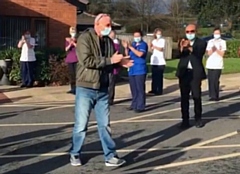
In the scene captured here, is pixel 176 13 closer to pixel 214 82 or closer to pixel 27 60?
pixel 27 60

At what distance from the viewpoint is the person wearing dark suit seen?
1009 centimetres

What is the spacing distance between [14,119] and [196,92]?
345 cm

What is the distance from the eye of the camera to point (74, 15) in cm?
2105

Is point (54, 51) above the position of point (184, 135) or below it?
above

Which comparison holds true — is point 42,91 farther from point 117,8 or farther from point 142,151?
point 117,8

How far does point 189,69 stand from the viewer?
1009 centimetres

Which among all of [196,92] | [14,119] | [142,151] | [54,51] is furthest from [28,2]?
[142,151]

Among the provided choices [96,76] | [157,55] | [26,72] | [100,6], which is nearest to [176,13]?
[100,6]

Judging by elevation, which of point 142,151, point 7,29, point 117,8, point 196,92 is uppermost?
point 117,8

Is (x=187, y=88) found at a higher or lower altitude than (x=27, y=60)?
lower

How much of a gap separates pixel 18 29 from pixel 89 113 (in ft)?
44.9

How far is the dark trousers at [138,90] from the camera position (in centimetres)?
1159

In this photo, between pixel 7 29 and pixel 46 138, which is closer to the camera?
pixel 46 138

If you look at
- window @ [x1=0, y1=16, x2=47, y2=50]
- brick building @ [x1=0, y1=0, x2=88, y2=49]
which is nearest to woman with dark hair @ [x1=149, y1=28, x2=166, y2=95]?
window @ [x1=0, y1=16, x2=47, y2=50]
